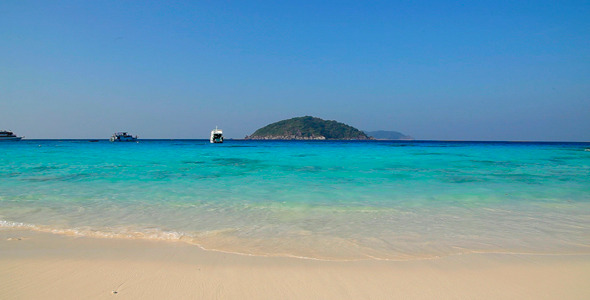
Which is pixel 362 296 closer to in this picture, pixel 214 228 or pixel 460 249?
pixel 460 249

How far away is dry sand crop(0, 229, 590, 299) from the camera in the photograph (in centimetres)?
317

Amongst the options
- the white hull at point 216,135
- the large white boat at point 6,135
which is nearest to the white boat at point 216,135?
the white hull at point 216,135

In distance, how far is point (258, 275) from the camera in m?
3.63

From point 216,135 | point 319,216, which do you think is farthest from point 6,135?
point 319,216

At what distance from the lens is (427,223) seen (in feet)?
20.2

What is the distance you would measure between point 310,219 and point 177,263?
306 cm

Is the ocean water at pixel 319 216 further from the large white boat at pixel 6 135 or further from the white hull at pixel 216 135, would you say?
the large white boat at pixel 6 135

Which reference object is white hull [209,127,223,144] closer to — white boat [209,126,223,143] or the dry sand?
white boat [209,126,223,143]

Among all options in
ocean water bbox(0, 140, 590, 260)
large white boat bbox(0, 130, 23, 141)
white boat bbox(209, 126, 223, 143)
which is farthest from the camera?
large white boat bbox(0, 130, 23, 141)

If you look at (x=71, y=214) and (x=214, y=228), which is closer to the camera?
(x=214, y=228)

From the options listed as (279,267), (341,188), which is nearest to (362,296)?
(279,267)

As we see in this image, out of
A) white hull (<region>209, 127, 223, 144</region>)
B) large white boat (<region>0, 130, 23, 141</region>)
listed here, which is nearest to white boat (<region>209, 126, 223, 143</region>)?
white hull (<region>209, 127, 223, 144</region>)

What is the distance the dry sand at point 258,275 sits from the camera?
317cm

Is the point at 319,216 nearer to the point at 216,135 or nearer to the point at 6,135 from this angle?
the point at 216,135
